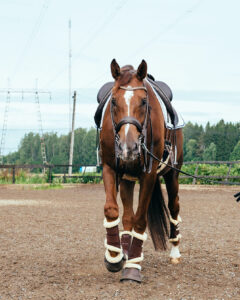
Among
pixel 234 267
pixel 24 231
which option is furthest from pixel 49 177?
pixel 234 267

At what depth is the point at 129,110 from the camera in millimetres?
4832

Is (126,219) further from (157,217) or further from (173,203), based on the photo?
(173,203)

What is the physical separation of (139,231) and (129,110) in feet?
4.96

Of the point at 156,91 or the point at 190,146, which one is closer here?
the point at 156,91

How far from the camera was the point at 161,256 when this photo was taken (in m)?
6.98

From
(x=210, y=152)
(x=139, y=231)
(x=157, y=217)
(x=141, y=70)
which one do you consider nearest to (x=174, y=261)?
(x=157, y=217)

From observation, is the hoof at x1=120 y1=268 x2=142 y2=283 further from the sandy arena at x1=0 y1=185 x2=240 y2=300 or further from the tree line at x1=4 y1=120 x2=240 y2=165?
the tree line at x1=4 y1=120 x2=240 y2=165

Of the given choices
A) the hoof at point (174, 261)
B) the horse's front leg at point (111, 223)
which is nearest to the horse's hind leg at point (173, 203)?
the hoof at point (174, 261)

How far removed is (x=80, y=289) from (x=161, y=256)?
7.73ft

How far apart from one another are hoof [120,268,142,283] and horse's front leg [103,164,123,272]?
3.8 inches

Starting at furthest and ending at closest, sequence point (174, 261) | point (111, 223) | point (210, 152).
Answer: point (210, 152), point (174, 261), point (111, 223)

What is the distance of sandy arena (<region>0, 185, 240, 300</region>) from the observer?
15.9 feet

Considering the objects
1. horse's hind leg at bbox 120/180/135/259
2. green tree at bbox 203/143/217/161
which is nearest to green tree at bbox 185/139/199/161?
green tree at bbox 203/143/217/161

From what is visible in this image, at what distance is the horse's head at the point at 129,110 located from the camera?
461 centimetres
